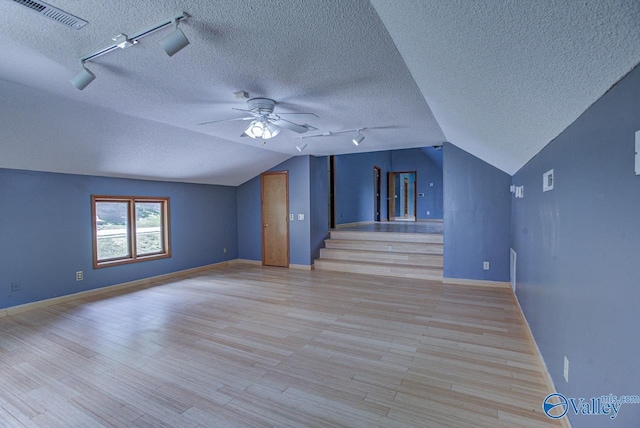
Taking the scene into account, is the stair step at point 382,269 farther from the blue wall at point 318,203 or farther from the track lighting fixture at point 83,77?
the track lighting fixture at point 83,77

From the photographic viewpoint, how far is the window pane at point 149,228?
18.4 feet

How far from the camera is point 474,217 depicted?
5078mm

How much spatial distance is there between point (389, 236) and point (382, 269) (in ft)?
2.99

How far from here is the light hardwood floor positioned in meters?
2.00

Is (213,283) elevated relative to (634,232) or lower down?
lower down

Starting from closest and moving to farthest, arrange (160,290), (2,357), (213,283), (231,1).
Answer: (231,1), (2,357), (160,290), (213,283)

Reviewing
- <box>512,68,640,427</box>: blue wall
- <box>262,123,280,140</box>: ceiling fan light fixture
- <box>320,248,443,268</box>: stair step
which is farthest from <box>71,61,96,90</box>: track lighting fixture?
<box>320,248,443,268</box>: stair step

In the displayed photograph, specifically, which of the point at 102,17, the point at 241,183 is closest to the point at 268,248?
the point at 241,183

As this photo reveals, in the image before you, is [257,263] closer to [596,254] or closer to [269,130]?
[269,130]

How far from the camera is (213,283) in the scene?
5480mm

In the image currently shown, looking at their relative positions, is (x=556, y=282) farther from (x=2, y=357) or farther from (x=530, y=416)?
(x=2, y=357)

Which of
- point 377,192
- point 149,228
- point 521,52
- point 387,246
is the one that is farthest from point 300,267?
point 521,52

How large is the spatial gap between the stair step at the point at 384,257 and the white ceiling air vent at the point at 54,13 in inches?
214

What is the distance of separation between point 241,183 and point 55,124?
414 centimetres
